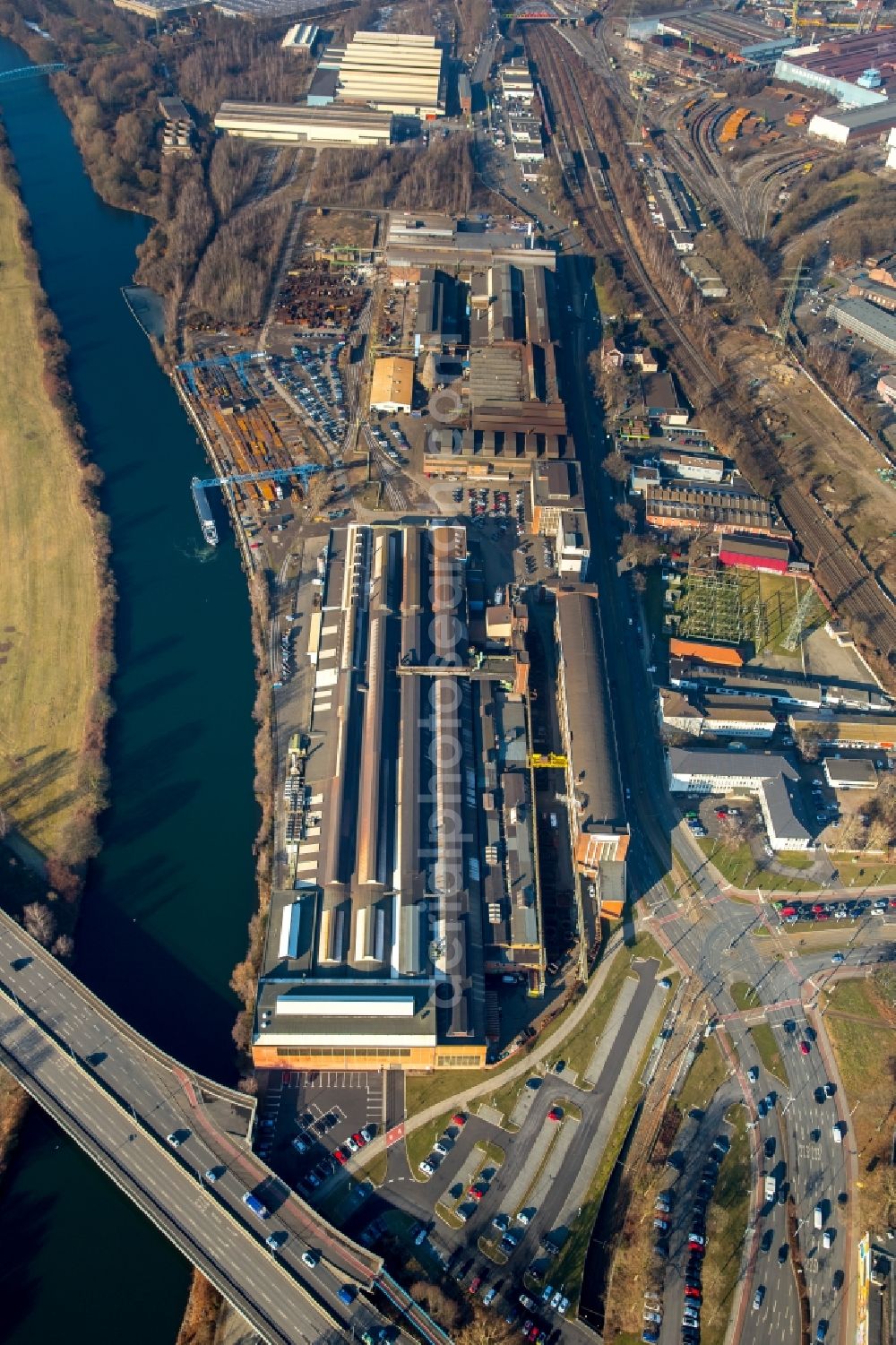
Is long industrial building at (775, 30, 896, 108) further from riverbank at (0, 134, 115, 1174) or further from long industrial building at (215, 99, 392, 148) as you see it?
riverbank at (0, 134, 115, 1174)

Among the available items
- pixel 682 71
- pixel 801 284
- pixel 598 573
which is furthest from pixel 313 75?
pixel 598 573

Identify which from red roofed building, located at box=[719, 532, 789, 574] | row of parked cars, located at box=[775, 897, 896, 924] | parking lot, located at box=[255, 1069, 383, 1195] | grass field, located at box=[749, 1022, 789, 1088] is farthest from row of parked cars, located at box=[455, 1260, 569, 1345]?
red roofed building, located at box=[719, 532, 789, 574]

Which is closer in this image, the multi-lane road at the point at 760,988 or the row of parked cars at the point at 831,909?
the multi-lane road at the point at 760,988

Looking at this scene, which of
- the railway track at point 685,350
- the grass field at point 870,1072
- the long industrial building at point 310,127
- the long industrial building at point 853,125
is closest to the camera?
the grass field at point 870,1072

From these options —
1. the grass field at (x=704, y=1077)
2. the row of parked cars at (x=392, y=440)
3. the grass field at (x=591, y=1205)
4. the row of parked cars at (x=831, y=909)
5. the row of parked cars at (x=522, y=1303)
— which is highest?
the row of parked cars at (x=392, y=440)

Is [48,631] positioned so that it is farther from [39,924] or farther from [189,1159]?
[189,1159]

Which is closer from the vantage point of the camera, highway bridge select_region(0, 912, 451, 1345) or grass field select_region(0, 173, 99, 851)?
highway bridge select_region(0, 912, 451, 1345)

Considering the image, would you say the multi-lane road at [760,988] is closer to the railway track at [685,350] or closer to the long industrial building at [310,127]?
the railway track at [685,350]

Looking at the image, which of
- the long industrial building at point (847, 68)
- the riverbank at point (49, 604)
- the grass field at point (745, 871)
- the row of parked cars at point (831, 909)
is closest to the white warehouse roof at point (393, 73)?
the long industrial building at point (847, 68)
